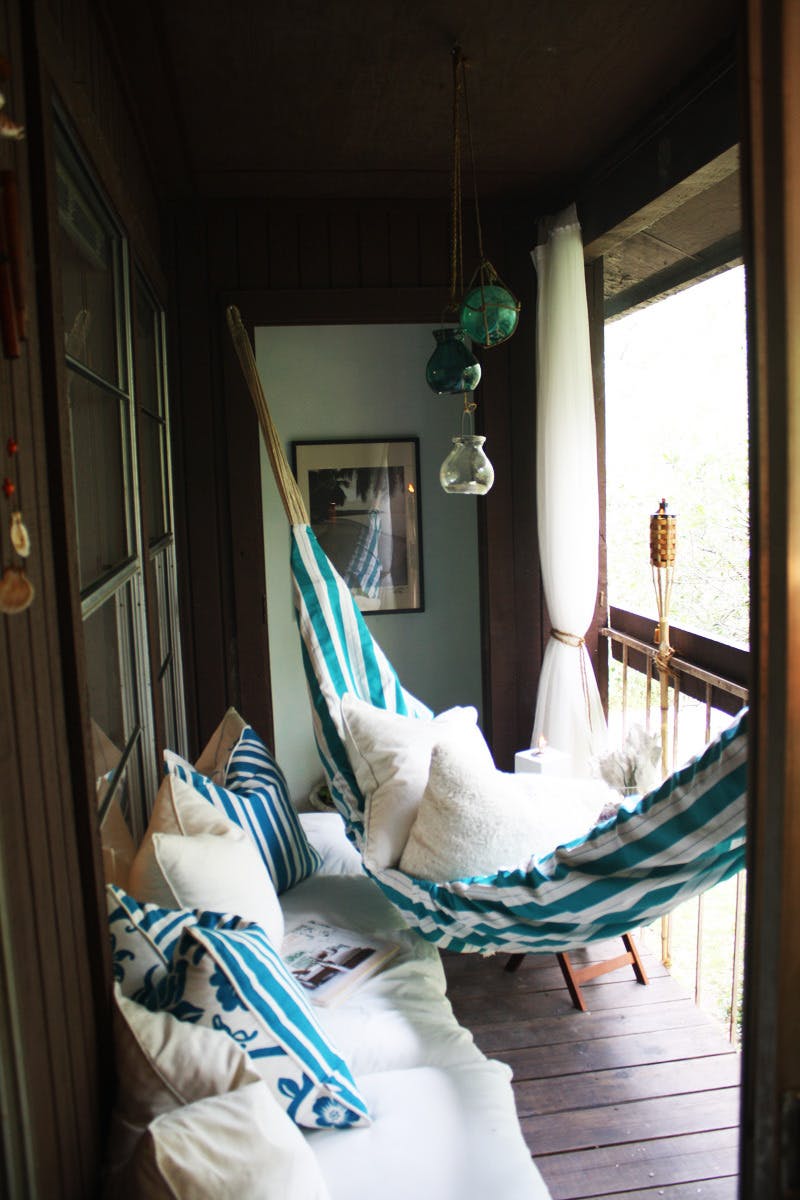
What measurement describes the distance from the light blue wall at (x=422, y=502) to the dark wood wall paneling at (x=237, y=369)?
0.91 meters

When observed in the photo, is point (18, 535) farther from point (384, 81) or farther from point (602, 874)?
point (384, 81)

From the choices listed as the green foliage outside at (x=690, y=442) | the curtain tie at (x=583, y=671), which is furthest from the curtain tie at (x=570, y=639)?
the green foliage outside at (x=690, y=442)

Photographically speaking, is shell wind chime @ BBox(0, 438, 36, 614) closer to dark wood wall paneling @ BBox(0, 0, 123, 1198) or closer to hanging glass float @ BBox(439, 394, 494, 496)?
dark wood wall paneling @ BBox(0, 0, 123, 1198)

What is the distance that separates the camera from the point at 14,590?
81cm

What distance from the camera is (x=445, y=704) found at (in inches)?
173

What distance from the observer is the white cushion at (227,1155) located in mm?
928

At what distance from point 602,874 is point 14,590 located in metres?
1.31

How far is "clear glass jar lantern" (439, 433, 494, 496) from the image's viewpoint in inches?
95.2

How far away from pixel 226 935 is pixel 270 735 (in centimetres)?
203

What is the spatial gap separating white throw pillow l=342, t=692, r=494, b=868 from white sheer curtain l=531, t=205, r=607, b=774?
33.4 inches

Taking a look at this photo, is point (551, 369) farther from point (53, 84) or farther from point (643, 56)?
point (53, 84)

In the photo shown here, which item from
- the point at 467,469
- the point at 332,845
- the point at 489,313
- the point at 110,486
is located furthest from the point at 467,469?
the point at 332,845

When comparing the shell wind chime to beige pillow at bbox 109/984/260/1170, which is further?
beige pillow at bbox 109/984/260/1170

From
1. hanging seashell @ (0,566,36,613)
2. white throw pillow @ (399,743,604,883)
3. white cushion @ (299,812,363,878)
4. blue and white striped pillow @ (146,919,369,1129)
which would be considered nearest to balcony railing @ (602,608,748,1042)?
white throw pillow @ (399,743,604,883)
